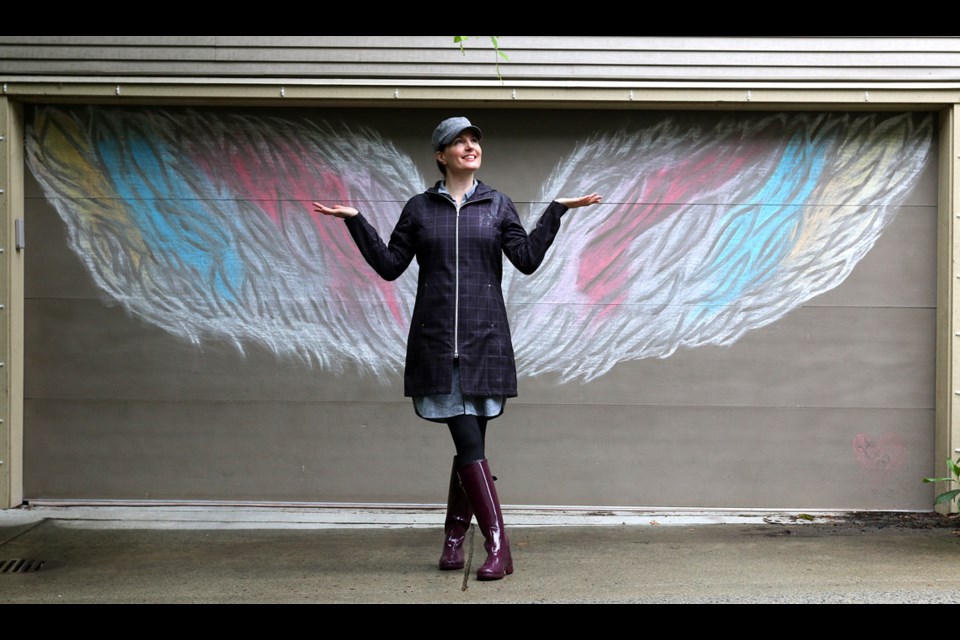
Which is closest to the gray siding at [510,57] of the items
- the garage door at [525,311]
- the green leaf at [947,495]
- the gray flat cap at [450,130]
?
the garage door at [525,311]

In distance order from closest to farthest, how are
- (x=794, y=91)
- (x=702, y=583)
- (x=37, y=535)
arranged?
1. (x=702, y=583)
2. (x=37, y=535)
3. (x=794, y=91)

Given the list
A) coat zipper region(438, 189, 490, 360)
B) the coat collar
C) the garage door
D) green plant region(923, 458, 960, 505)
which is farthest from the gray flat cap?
green plant region(923, 458, 960, 505)

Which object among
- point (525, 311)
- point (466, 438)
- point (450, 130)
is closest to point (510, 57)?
point (525, 311)

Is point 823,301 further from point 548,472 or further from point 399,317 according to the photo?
point 399,317

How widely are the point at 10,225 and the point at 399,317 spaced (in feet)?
7.40

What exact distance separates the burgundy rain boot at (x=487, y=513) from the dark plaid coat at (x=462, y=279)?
332 millimetres

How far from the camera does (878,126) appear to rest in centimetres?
595

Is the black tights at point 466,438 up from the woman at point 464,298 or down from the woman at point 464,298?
down

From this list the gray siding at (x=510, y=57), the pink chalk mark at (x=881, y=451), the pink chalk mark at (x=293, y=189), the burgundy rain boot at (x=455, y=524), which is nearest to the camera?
the burgundy rain boot at (x=455, y=524)

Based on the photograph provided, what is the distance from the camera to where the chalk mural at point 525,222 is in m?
5.98

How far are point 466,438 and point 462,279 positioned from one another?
67 cm

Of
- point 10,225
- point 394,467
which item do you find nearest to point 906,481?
point 394,467

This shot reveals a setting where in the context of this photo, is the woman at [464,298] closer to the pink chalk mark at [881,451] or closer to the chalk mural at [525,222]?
the chalk mural at [525,222]

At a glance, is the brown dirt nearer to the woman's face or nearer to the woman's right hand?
the woman's face
